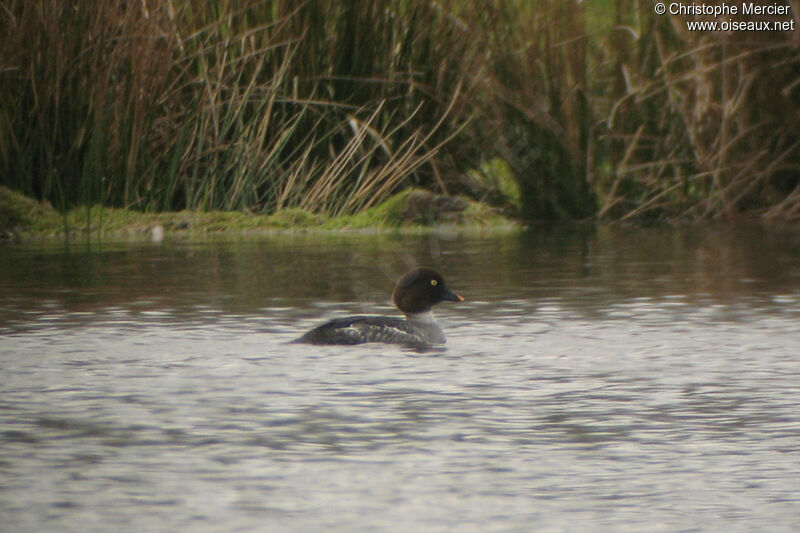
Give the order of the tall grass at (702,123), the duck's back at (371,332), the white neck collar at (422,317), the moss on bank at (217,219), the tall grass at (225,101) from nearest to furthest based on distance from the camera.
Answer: the duck's back at (371,332), the white neck collar at (422,317), the tall grass at (225,101), the moss on bank at (217,219), the tall grass at (702,123)

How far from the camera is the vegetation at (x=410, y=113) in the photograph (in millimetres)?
13281

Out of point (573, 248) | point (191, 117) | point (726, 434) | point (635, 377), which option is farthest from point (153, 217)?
point (726, 434)

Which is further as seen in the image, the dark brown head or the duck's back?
the dark brown head

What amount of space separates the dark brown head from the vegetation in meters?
6.28

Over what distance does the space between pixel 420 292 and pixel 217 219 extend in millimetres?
6711

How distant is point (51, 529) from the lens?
3.79 m

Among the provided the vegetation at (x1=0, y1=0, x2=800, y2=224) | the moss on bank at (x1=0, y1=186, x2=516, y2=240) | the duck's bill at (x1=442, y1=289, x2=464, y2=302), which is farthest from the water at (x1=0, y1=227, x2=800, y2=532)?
the vegetation at (x1=0, y1=0, x2=800, y2=224)

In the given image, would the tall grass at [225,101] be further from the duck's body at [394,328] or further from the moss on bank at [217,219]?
the duck's body at [394,328]

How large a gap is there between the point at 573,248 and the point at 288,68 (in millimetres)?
3475

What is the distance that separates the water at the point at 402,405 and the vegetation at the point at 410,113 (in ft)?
11.2

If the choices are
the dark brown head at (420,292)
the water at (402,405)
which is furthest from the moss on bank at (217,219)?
the dark brown head at (420,292)

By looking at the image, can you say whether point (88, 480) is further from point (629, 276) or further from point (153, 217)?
point (153, 217)

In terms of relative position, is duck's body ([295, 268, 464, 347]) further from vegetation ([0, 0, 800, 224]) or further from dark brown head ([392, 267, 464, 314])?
vegetation ([0, 0, 800, 224])

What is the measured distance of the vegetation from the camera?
43.6ft
